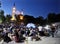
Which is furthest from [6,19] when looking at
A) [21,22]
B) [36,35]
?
[36,35]

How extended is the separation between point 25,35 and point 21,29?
0.10 m

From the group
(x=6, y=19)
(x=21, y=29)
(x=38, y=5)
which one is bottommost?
(x=21, y=29)

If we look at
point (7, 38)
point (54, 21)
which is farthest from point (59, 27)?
point (7, 38)

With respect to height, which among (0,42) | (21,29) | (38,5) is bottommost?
(0,42)

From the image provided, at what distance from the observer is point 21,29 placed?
71.7 inches

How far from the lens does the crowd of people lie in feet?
5.85

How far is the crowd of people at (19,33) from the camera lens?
1.78 meters

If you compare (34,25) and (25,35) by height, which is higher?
(34,25)

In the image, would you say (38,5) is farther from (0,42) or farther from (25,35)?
(0,42)

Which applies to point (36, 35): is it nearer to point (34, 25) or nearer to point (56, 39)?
point (34, 25)

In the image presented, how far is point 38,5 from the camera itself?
1861 millimetres

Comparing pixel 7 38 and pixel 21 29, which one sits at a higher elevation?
pixel 21 29

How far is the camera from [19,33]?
180 centimetres

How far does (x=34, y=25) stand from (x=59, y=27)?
1.13 feet
